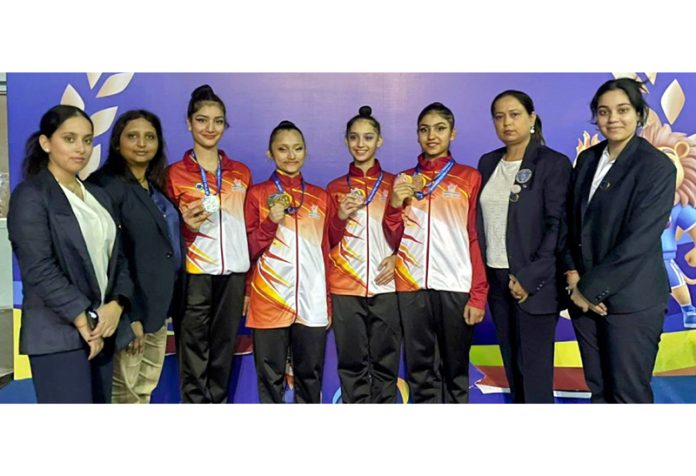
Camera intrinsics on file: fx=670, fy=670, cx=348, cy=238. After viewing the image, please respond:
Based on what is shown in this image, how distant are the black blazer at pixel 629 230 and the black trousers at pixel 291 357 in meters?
1.39

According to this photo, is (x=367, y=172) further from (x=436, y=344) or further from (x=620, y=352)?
(x=620, y=352)

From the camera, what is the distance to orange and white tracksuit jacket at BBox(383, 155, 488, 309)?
3482mm

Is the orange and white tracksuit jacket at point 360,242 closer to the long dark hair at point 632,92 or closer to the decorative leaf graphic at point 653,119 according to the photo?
the long dark hair at point 632,92

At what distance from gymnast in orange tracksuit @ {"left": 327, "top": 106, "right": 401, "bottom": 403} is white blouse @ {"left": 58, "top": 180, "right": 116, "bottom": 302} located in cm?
112

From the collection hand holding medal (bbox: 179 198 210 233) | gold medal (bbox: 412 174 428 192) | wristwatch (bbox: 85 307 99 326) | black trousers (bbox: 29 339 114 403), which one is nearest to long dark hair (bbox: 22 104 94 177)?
hand holding medal (bbox: 179 198 210 233)

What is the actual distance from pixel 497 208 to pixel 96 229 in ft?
6.58

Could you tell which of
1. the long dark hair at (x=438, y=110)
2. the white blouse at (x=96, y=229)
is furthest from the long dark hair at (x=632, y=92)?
the white blouse at (x=96, y=229)

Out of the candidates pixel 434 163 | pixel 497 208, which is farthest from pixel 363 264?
pixel 497 208

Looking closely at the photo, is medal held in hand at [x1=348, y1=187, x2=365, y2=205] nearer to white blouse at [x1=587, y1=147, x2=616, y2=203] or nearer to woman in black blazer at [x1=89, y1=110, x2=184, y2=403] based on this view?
woman in black blazer at [x1=89, y1=110, x2=184, y2=403]

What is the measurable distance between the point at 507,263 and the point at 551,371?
614 mm

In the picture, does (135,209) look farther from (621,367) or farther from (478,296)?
(621,367)

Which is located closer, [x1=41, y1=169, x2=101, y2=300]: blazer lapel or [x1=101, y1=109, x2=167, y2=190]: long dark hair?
[x1=41, y1=169, x2=101, y2=300]: blazer lapel

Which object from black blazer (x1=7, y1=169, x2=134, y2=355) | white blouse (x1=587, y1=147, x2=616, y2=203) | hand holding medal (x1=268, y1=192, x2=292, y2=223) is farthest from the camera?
hand holding medal (x1=268, y1=192, x2=292, y2=223)

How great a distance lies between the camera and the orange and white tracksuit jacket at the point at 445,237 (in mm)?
3482
